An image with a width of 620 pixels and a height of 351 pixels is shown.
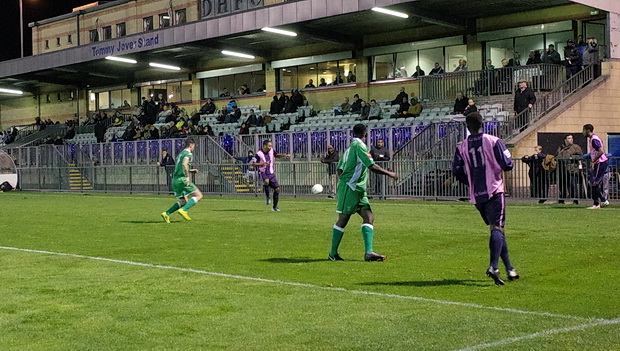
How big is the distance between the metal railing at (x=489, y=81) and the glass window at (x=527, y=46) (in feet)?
7.44

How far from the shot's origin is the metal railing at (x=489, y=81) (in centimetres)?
3078

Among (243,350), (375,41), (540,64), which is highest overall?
(375,41)

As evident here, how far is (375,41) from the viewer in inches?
1603

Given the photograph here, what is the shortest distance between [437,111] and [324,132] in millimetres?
4955

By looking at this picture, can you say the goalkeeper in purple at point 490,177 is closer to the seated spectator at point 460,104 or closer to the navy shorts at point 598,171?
the navy shorts at point 598,171

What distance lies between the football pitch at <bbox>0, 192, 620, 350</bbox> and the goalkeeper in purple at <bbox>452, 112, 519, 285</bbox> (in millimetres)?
476

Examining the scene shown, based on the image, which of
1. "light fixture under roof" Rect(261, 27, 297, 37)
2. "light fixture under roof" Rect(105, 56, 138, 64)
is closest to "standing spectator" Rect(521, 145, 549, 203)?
"light fixture under roof" Rect(261, 27, 297, 37)

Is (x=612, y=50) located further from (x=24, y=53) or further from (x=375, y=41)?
(x=24, y=53)

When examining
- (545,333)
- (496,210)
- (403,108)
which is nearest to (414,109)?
(403,108)

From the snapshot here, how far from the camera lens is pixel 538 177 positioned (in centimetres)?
2375

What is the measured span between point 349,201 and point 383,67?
2982 cm

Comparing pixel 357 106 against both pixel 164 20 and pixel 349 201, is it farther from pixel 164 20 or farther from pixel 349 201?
pixel 349 201

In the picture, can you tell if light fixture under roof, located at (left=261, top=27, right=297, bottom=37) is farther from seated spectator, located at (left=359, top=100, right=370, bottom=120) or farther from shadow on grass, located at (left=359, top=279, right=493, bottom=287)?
shadow on grass, located at (left=359, top=279, right=493, bottom=287)

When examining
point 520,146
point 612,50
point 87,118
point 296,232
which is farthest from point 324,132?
point 87,118
